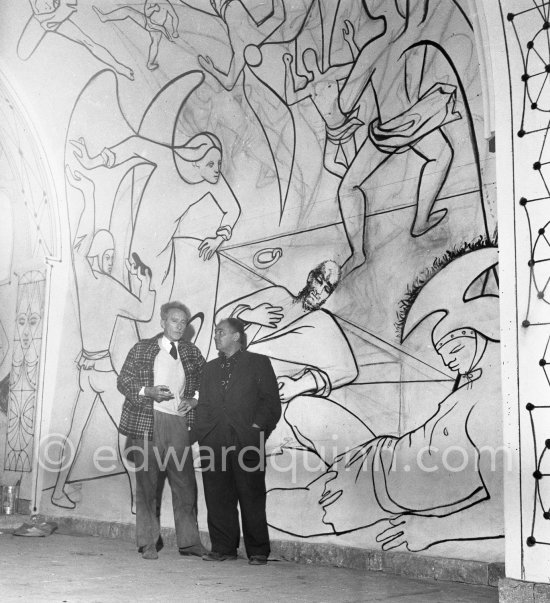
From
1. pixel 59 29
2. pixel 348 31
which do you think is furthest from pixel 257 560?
pixel 59 29

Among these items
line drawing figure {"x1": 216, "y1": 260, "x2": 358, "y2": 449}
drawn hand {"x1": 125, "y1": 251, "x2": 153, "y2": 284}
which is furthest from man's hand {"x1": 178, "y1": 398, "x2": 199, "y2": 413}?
drawn hand {"x1": 125, "y1": 251, "x2": 153, "y2": 284}

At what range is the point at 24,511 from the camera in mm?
10477

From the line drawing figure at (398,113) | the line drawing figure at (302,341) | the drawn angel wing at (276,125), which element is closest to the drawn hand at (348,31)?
the line drawing figure at (398,113)

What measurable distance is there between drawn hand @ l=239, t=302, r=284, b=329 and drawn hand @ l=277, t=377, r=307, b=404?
0.50m

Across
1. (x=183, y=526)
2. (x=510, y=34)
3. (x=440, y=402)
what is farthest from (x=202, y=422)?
(x=510, y=34)

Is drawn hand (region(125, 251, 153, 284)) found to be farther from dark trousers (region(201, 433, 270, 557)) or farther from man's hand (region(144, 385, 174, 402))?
dark trousers (region(201, 433, 270, 557))

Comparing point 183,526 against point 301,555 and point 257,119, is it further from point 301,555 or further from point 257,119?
point 257,119

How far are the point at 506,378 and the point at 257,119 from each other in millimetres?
4170

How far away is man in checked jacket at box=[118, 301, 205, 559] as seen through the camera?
827cm

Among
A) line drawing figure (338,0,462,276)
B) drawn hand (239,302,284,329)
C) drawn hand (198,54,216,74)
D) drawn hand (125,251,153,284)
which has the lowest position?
drawn hand (239,302,284,329)

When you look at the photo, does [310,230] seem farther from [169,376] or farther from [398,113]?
[169,376]

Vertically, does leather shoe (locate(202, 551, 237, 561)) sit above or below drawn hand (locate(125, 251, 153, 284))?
below

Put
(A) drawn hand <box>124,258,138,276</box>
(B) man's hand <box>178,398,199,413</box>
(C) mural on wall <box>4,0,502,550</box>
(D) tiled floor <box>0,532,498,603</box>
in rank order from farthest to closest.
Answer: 1. (A) drawn hand <box>124,258,138,276</box>
2. (B) man's hand <box>178,398,199,413</box>
3. (C) mural on wall <box>4,0,502,550</box>
4. (D) tiled floor <box>0,532,498,603</box>

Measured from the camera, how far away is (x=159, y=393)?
8.44 metres
